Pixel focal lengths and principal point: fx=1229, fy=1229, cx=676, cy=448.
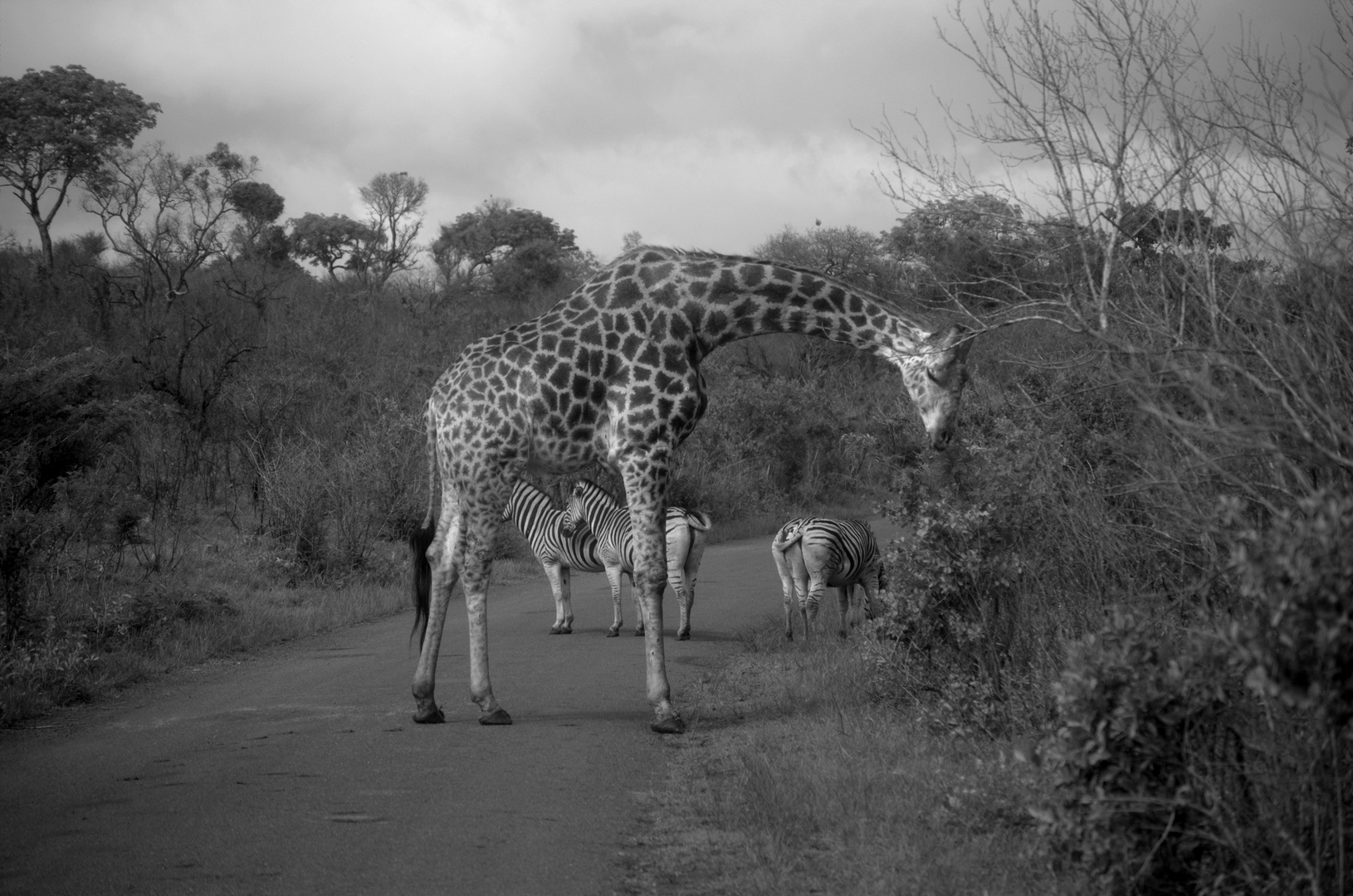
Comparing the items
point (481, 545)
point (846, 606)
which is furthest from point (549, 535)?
point (481, 545)

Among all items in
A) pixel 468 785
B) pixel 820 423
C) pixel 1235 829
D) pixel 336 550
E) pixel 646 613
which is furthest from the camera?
pixel 820 423

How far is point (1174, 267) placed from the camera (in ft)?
21.9

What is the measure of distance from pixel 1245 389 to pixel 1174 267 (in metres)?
1.28

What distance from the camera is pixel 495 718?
25.9 feet

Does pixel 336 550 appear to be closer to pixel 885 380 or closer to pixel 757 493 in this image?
pixel 757 493

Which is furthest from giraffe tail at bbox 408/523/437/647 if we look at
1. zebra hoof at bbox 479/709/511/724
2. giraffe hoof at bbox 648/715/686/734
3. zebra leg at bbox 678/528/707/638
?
zebra leg at bbox 678/528/707/638

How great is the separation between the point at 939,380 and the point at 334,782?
178 inches

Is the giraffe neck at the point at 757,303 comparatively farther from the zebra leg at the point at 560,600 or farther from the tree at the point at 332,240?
the tree at the point at 332,240

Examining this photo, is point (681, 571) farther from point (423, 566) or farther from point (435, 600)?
point (435, 600)

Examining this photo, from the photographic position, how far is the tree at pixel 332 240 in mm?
50375

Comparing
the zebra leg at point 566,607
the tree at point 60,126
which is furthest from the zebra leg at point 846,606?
the tree at point 60,126

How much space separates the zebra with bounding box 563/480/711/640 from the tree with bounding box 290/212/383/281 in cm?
3982

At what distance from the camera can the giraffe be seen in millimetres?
8211

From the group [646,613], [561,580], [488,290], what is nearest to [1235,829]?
[646,613]
